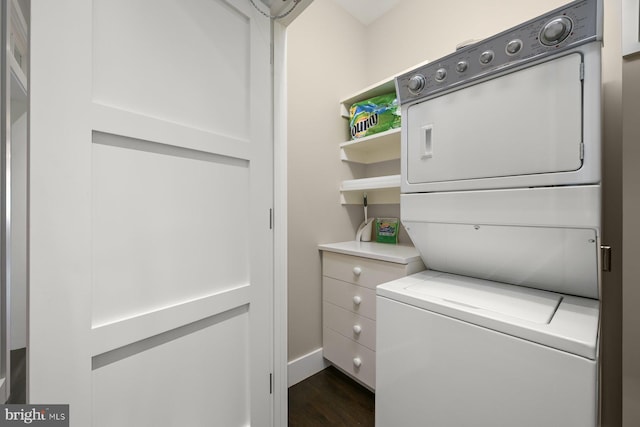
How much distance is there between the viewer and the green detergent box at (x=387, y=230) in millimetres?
2117

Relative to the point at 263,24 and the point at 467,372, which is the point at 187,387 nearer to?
the point at 467,372

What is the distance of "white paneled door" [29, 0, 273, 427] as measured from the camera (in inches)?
23.6

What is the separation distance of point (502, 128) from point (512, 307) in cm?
70

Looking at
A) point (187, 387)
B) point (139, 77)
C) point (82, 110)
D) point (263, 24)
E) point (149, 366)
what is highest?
point (263, 24)

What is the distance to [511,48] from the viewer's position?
3.25 ft

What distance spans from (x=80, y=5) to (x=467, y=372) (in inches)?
62.9

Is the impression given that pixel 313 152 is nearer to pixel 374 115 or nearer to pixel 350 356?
pixel 374 115

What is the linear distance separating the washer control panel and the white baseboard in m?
1.91

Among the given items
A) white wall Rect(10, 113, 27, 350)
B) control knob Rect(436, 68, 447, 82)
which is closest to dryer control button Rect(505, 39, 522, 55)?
control knob Rect(436, 68, 447, 82)

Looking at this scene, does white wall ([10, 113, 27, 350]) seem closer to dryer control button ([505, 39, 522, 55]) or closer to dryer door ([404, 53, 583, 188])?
dryer door ([404, 53, 583, 188])

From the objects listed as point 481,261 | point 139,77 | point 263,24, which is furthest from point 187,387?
point 263,24

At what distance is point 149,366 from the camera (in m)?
0.79

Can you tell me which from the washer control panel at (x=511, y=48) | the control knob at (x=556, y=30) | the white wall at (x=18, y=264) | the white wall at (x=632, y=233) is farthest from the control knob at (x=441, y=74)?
the white wall at (x=18, y=264)

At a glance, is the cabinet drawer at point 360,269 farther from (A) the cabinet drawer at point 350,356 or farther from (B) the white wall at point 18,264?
(B) the white wall at point 18,264
